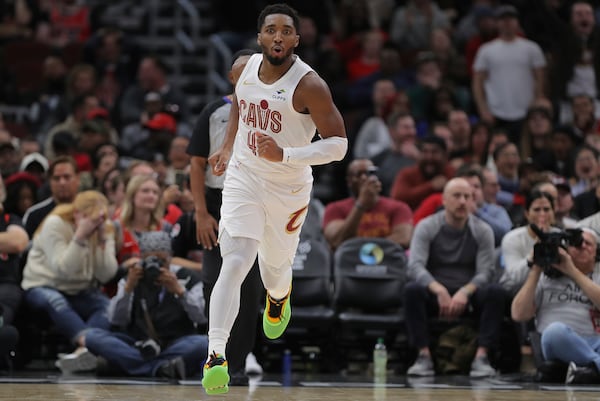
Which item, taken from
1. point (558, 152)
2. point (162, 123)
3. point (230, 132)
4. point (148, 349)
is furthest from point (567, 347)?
point (162, 123)

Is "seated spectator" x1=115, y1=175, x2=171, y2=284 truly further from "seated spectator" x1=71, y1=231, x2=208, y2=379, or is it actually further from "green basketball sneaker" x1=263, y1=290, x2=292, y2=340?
"green basketball sneaker" x1=263, y1=290, x2=292, y2=340

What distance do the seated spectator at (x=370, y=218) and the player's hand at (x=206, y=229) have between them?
3.35m

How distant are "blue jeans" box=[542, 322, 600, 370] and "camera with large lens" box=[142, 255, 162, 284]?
3.07 metres

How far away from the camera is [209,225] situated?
8.39 meters

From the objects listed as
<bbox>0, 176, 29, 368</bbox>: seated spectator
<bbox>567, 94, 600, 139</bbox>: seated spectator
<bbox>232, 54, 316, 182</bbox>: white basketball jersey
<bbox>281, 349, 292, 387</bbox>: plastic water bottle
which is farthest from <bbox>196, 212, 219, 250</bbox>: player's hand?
<bbox>567, 94, 600, 139</bbox>: seated spectator

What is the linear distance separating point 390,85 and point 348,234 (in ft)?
13.7

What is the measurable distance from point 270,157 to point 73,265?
13.0 ft

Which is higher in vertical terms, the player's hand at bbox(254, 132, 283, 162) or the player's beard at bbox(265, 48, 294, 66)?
the player's beard at bbox(265, 48, 294, 66)

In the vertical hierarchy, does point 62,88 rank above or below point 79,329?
above

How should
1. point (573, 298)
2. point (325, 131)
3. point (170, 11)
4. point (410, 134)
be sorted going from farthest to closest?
point (170, 11) < point (410, 134) < point (573, 298) < point (325, 131)

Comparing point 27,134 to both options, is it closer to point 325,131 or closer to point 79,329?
point 79,329

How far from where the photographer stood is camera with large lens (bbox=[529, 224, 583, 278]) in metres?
9.75

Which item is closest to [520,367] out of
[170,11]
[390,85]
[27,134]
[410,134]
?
[410,134]

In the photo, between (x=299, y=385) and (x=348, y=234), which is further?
(x=348, y=234)
